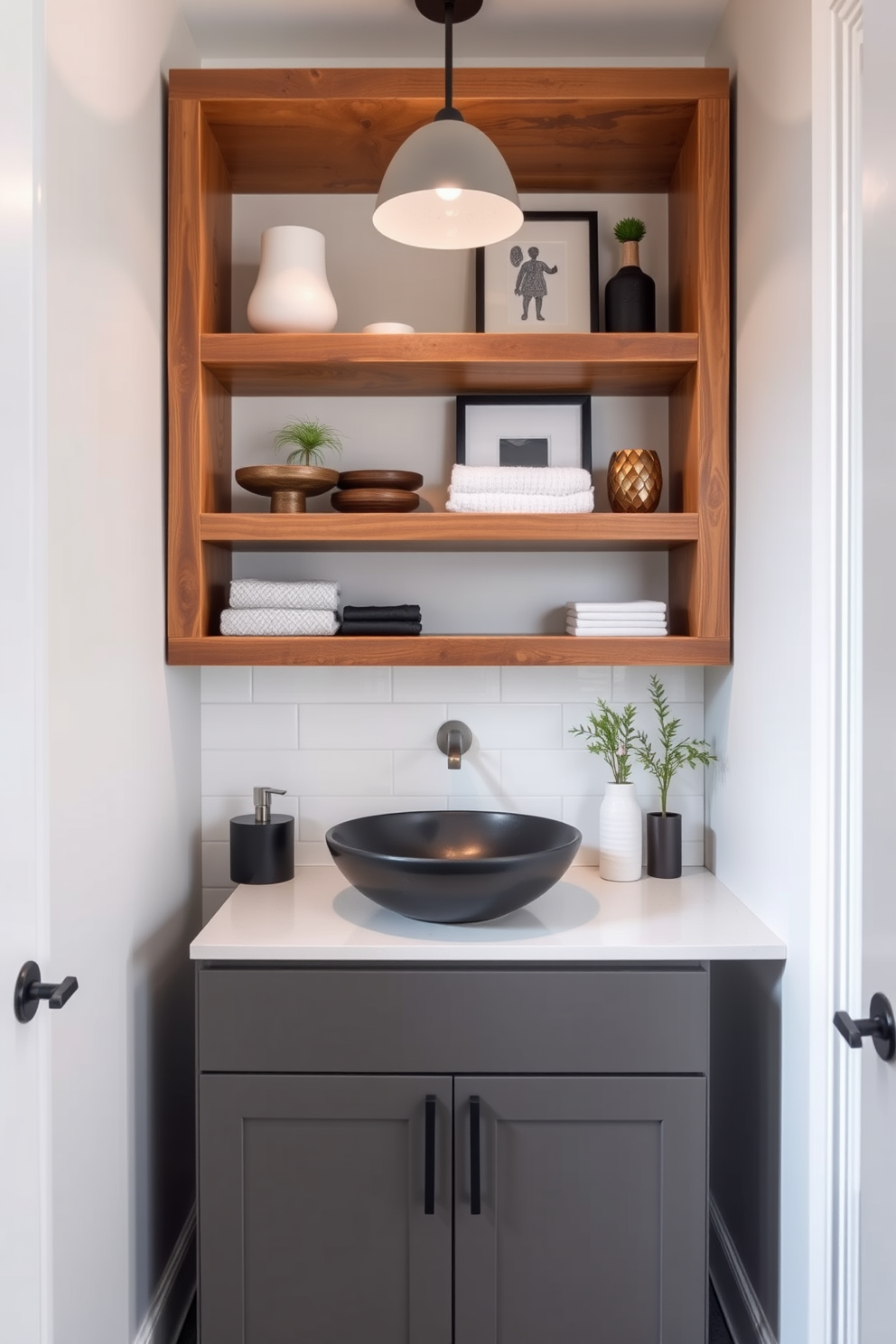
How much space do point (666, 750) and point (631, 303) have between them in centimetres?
98

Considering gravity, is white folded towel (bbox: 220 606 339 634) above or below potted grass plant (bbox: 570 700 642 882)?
above

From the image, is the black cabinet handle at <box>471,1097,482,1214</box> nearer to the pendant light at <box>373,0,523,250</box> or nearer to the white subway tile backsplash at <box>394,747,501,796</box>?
the white subway tile backsplash at <box>394,747,501,796</box>

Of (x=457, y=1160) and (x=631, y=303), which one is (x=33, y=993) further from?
(x=631, y=303)

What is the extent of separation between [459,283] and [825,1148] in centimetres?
188

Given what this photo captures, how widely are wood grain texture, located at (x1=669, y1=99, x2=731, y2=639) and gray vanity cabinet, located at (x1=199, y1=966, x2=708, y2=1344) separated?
2.55ft

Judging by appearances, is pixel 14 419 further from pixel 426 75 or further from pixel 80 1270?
pixel 426 75

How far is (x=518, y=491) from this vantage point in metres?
2.00

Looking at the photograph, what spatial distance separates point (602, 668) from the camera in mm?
2252

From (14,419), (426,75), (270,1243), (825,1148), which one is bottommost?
(270,1243)

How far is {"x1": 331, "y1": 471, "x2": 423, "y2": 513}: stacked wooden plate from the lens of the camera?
2.02 metres

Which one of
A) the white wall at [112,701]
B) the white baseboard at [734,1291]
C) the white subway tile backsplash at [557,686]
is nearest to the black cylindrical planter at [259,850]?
the white wall at [112,701]

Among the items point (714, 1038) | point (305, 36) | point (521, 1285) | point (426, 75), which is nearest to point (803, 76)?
point (426, 75)

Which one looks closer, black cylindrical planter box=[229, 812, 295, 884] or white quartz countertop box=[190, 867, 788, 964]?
white quartz countertop box=[190, 867, 788, 964]

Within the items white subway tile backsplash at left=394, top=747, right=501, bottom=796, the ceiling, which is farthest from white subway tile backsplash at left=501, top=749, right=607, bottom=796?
the ceiling
